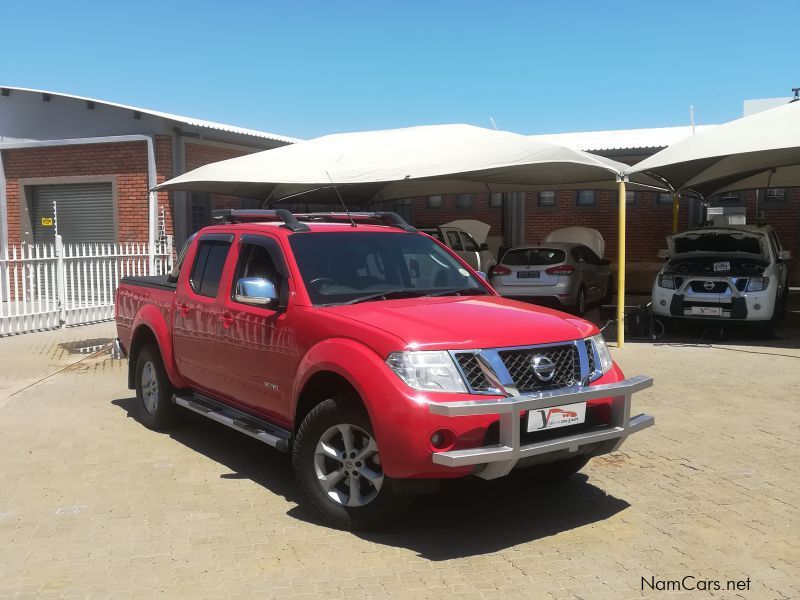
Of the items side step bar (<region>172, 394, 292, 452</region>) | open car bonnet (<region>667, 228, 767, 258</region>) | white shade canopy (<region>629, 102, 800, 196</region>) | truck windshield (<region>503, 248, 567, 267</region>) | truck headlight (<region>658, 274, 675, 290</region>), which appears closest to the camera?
side step bar (<region>172, 394, 292, 452</region>)

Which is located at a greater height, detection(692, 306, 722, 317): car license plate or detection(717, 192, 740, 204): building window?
detection(717, 192, 740, 204): building window

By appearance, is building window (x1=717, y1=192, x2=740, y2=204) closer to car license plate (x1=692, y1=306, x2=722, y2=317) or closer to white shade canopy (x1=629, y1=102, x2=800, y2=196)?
white shade canopy (x1=629, y1=102, x2=800, y2=196)

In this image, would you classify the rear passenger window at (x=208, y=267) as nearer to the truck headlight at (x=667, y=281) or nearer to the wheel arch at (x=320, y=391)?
the wheel arch at (x=320, y=391)

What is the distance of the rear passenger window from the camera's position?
5879 mm

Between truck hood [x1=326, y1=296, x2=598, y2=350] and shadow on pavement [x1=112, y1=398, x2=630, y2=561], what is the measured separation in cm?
84

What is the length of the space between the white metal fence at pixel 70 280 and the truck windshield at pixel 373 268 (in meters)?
8.72

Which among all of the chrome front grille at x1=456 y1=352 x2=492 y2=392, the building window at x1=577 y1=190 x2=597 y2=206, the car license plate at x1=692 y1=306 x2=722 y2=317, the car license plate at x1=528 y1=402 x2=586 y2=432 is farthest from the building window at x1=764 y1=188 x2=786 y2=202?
the chrome front grille at x1=456 y1=352 x2=492 y2=392

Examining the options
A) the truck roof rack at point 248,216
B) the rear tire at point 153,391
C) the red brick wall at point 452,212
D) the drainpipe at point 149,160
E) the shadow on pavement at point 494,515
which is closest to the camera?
the shadow on pavement at point 494,515

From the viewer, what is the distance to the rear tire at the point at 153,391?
6.56m

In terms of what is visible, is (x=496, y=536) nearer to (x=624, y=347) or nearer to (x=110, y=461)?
(x=110, y=461)

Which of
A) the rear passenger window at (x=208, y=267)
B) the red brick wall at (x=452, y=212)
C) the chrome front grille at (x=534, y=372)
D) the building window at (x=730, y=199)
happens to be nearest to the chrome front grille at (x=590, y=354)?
the chrome front grille at (x=534, y=372)

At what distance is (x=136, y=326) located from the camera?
22.8 ft

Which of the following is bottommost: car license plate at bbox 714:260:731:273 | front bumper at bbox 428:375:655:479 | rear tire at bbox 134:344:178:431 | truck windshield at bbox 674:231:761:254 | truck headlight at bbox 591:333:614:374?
rear tire at bbox 134:344:178:431

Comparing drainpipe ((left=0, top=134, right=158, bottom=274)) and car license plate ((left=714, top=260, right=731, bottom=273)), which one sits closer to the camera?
car license plate ((left=714, top=260, right=731, bottom=273))
